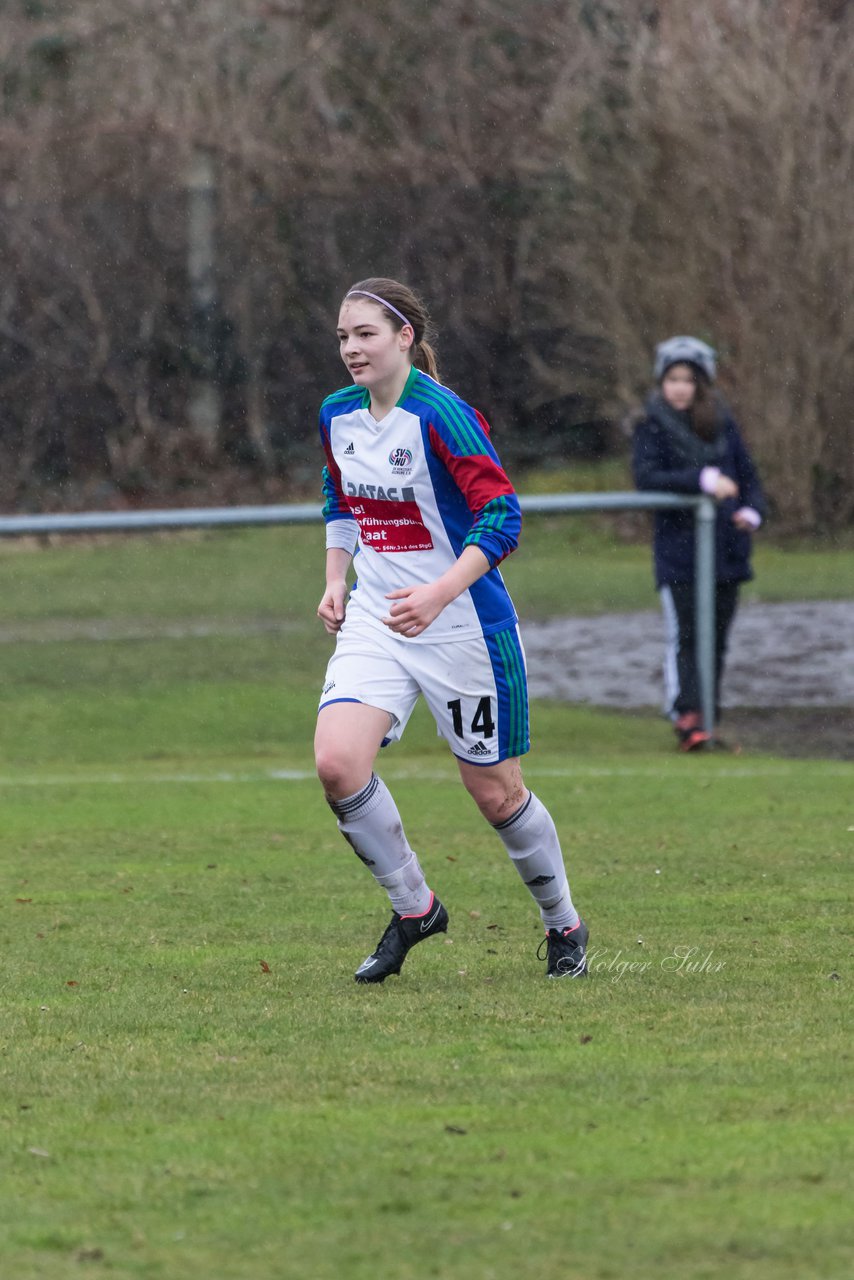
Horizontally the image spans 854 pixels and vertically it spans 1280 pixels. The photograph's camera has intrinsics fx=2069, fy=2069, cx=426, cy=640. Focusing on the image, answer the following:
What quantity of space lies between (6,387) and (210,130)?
12.3 feet

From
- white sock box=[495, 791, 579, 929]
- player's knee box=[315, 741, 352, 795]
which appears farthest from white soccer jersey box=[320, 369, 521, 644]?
white sock box=[495, 791, 579, 929]

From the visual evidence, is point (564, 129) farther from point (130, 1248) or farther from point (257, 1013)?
point (130, 1248)

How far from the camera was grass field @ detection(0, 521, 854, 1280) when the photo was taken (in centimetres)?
331

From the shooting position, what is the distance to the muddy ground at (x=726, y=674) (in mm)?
12492

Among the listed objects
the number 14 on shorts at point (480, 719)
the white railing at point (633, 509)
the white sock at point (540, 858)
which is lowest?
the white railing at point (633, 509)

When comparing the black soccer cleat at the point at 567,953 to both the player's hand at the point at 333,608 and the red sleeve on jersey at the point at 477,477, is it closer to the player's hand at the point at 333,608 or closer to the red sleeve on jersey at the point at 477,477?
the player's hand at the point at 333,608

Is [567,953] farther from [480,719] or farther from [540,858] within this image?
[480,719]

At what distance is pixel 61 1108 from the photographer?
4145 millimetres

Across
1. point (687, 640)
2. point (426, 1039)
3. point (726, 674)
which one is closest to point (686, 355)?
point (687, 640)

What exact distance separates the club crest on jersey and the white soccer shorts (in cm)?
43

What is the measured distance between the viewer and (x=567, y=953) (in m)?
5.54

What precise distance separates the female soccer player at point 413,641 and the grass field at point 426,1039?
0.31 metres

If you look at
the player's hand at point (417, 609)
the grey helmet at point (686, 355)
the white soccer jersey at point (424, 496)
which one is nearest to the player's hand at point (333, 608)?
the white soccer jersey at point (424, 496)

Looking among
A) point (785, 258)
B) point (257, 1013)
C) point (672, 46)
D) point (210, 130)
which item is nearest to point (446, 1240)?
point (257, 1013)
